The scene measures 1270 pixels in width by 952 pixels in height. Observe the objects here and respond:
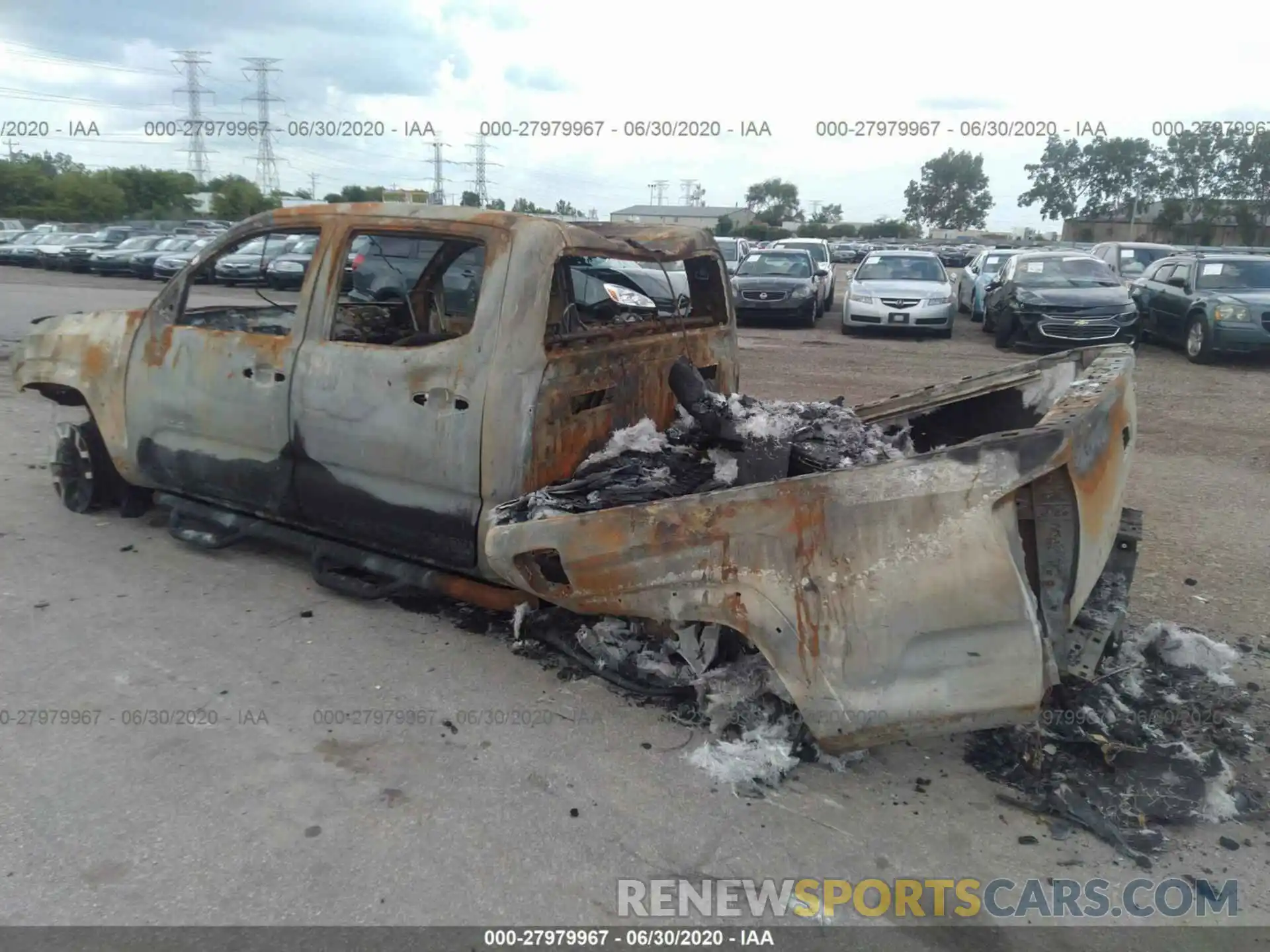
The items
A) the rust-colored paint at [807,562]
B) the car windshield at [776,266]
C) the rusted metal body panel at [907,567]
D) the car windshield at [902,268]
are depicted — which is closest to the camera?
the rusted metal body panel at [907,567]

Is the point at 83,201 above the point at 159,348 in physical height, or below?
above

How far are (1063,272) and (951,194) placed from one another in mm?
80491

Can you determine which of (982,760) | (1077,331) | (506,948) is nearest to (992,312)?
(1077,331)

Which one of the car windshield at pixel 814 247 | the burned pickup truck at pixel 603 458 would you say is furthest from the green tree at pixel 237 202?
the burned pickup truck at pixel 603 458

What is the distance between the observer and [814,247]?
21484 mm

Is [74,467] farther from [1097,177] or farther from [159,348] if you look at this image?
[1097,177]

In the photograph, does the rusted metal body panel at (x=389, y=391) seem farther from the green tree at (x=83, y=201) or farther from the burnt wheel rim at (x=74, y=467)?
the green tree at (x=83, y=201)

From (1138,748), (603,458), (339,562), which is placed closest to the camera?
(1138,748)

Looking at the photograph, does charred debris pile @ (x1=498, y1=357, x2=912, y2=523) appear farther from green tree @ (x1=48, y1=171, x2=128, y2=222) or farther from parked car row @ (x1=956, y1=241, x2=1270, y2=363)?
green tree @ (x1=48, y1=171, x2=128, y2=222)

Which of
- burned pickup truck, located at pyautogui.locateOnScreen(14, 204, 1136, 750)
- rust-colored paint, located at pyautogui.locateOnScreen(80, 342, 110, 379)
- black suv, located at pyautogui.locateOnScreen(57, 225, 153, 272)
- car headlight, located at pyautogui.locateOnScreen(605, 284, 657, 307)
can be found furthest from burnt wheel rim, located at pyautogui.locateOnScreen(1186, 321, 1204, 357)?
black suv, located at pyautogui.locateOnScreen(57, 225, 153, 272)

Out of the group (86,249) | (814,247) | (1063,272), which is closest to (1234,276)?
(1063,272)

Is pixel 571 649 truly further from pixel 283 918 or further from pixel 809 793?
pixel 283 918

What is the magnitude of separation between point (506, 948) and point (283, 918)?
2.01ft

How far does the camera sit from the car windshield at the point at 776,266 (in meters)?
17.2
